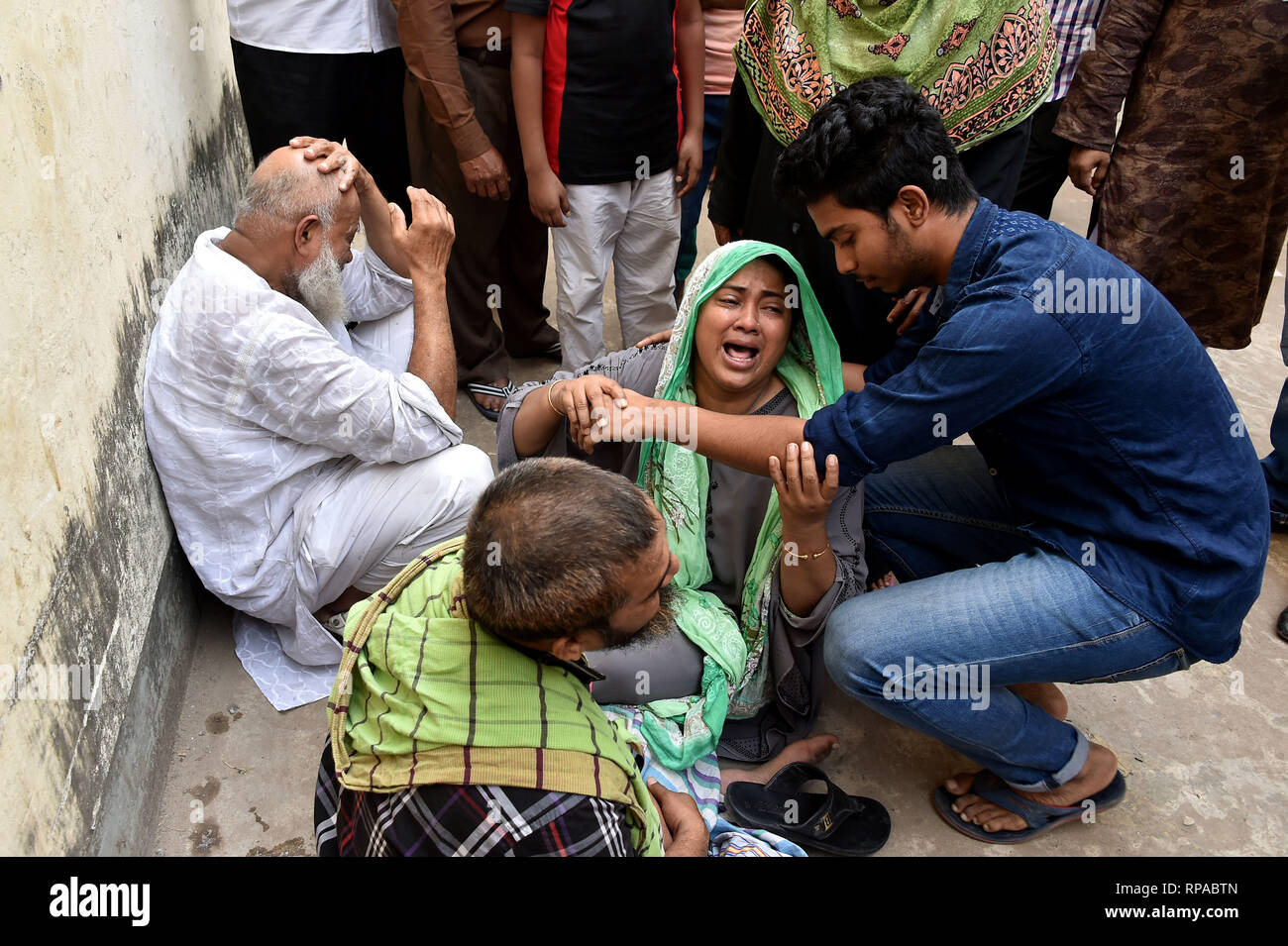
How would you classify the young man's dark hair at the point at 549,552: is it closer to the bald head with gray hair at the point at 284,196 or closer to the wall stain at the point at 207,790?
the wall stain at the point at 207,790

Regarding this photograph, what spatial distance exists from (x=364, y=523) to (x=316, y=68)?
5.85 feet

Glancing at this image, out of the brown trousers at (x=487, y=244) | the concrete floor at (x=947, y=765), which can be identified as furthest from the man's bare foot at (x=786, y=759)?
the brown trousers at (x=487, y=244)

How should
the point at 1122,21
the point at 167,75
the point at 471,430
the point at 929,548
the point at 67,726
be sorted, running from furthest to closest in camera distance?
1. the point at 471,430
2. the point at 1122,21
3. the point at 167,75
4. the point at 929,548
5. the point at 67,726

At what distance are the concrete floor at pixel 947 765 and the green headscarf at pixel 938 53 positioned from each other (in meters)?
1.73

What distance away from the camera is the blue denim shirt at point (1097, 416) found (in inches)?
83.1

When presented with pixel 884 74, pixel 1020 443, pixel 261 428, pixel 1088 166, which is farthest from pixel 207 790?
pixel 1088 166

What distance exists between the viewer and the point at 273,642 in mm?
2980

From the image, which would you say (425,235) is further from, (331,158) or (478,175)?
(478,175)

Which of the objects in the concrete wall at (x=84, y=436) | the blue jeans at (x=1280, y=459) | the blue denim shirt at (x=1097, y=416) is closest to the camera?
the concrete wall at (x=84, y=436)

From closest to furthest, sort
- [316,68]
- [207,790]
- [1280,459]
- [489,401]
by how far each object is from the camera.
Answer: [207,790] → [316,68] → [1280,459] → [489,401]

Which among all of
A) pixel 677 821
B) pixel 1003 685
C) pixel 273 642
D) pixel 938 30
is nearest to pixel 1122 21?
pixel 938 30

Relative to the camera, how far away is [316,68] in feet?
11.8

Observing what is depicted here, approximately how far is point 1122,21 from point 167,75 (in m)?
3.11
